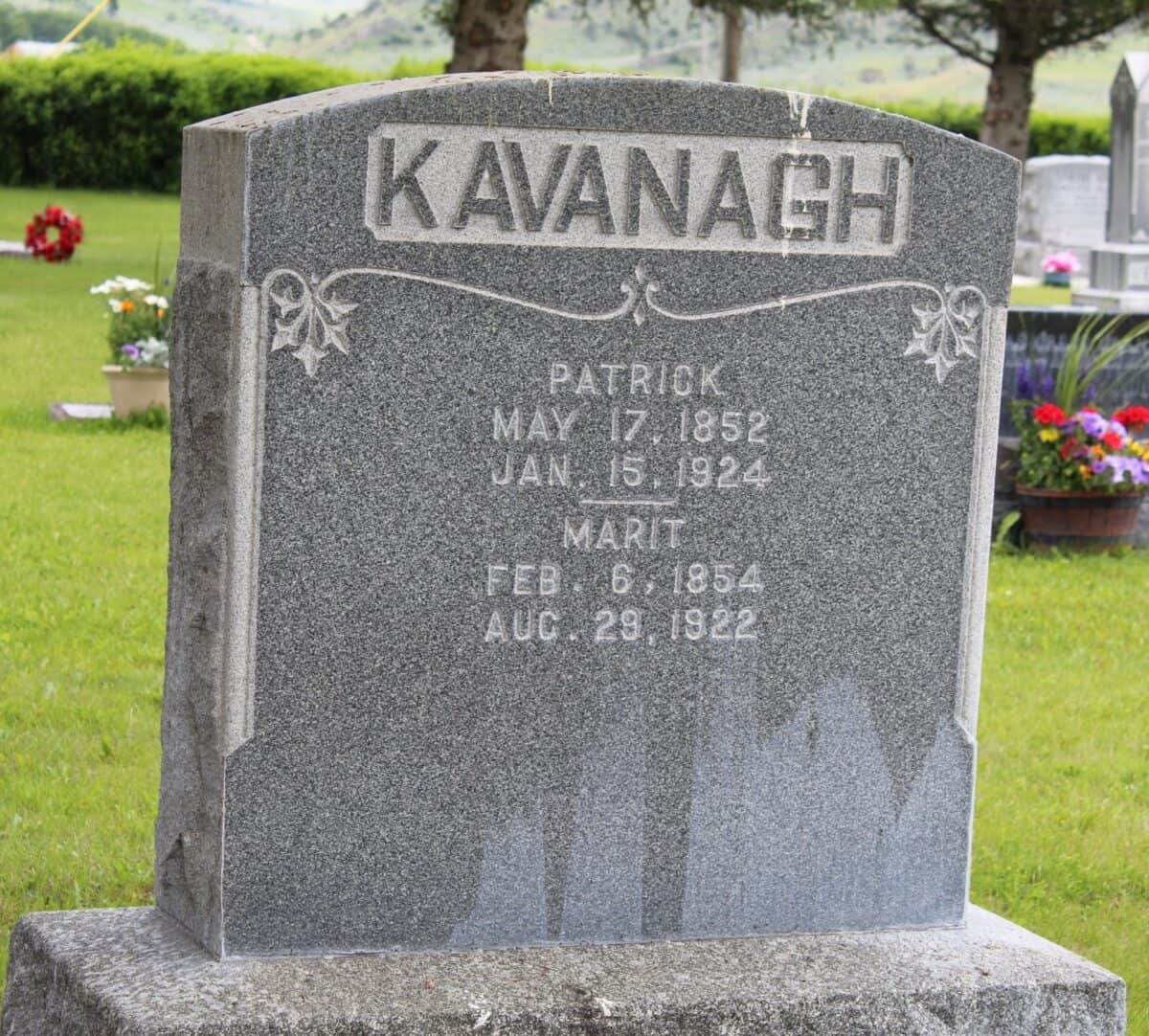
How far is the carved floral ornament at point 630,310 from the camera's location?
2.61m

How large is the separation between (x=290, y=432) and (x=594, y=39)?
138 meters

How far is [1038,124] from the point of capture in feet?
108

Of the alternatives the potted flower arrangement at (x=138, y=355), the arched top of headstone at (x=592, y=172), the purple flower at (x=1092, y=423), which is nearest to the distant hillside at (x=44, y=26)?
the potted flower arrangement at (x=138, y=355)

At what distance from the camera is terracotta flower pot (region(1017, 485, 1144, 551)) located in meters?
7.62

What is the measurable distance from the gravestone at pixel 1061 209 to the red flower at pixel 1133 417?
1628 cm

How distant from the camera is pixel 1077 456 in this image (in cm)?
752

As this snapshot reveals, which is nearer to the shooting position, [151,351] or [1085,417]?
[1085,417]

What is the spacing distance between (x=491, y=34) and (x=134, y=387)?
528cm

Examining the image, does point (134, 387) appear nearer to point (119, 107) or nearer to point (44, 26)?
point (119, 107)

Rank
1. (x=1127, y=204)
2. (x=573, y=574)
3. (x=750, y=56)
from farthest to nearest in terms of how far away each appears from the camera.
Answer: (x=750, y=56), (x=1127, y=204), (x=573, y=574)

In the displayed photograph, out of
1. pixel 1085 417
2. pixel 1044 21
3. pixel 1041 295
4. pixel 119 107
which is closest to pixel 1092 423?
pixel 1085 417

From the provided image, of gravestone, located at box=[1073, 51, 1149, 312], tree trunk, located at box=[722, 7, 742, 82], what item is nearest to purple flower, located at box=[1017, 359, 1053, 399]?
gravestone, located at box=[1073, 51, 1149, 312]

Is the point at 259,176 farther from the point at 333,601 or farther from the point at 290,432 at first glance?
the point at 333,601

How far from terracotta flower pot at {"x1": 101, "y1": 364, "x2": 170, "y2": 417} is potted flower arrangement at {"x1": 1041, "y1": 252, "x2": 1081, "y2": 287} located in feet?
39.9
